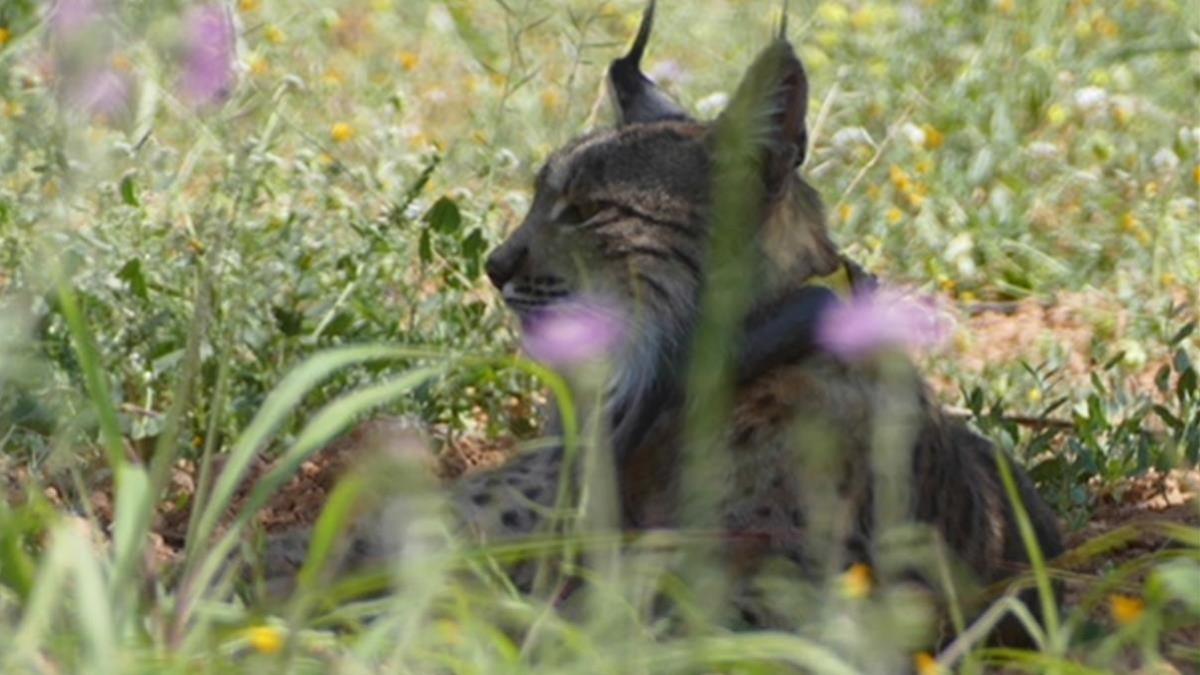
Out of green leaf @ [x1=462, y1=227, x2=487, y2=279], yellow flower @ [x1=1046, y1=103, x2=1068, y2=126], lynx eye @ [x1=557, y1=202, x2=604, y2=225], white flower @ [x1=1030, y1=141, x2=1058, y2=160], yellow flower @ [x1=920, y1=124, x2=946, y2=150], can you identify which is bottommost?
lynx eye @ [x1=557, y1=202, x2=604, y2=225]

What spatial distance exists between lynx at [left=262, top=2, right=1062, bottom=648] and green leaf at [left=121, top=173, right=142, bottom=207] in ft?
3.07

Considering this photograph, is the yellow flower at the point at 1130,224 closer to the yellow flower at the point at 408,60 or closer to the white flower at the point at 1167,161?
the white flower at the point at 1167,161

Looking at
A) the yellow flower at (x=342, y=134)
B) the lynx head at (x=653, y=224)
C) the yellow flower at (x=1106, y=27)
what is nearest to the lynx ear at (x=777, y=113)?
the lynx head at (x=653, y=224)

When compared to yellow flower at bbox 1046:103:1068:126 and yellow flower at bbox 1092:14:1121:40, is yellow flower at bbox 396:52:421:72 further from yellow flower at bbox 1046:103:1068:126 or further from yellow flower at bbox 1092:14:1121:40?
yellow flower at bbox 1092:14:1121:40

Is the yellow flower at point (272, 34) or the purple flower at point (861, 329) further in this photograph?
the yellow flower at point (272, 34)

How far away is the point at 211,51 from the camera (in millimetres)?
5473

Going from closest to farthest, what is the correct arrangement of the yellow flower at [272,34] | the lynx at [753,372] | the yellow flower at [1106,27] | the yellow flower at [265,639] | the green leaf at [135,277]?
the yellow flower at [265,639] < the lynx at [753,372] < the green leaf at [135,277] < the yellow flower at [272,34] < the yellow flower at [1106,27]

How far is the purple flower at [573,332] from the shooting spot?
4754 millimetres

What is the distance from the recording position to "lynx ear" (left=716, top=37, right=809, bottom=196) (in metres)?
4.57

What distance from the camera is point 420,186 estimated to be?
570 cm

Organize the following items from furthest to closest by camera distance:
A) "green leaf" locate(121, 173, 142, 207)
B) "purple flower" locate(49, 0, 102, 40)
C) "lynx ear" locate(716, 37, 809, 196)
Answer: "green leaf" locate(121, 173, 142, 207) < "purple flower" locate(49, 0, 102, 40) < "lynx ear" locate(716, 37, 809, 196)

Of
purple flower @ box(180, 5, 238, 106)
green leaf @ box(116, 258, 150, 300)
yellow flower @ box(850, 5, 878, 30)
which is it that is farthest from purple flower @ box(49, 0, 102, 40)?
yellow flower @ box(850, 5, 878, 30)

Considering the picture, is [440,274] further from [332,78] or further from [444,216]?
[332,78]

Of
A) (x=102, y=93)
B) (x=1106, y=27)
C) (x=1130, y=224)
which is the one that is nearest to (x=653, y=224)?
(x=102, y=93)
